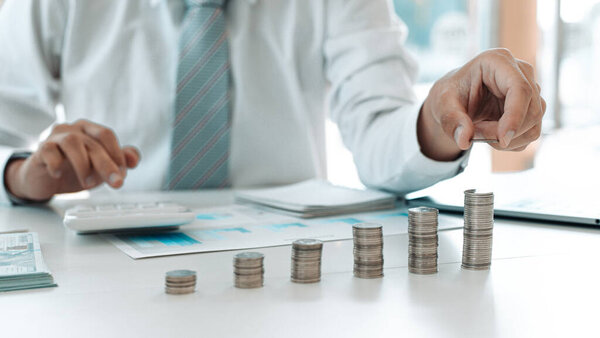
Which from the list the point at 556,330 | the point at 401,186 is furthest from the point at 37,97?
the point at 556,330

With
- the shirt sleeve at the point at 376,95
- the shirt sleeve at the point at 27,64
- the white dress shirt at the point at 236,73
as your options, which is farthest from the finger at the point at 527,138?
the shirt sleeve at the point at 27,64

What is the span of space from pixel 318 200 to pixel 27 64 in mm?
830

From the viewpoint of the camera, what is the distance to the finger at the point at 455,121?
65 centimetres

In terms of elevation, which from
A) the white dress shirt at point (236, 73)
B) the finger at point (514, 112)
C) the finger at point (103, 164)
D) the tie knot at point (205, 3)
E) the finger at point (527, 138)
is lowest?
the finger at point (103, 164)

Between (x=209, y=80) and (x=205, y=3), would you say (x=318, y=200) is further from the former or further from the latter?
(x=205, y=3)

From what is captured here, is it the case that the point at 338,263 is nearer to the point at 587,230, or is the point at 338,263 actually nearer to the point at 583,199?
the point at 587,230

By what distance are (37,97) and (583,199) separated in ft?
3.79

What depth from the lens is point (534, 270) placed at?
22.5 inches

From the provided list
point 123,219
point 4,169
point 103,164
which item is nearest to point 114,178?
point 103,164

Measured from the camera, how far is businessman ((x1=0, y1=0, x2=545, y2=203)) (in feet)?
4.33

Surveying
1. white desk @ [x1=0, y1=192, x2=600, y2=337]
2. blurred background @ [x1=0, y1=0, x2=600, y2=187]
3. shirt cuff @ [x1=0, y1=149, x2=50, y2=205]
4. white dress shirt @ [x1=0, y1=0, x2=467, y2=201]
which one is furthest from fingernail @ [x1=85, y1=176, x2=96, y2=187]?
blurred background @ [x1=0, y1=0, x2=600, y2=187]

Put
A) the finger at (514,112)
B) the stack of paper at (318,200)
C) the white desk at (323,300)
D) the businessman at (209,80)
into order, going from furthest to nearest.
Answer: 1. the businessman at (209,80)
2. the stack of paper at (318,200)
3. the finger at (514,112)
4. the white desk at (323,300)

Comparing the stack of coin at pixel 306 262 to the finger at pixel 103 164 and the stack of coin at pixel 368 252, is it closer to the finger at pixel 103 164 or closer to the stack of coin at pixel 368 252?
the stack of coin at pixel 368 252

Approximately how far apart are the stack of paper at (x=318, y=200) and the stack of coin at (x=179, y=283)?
0.41 metres
